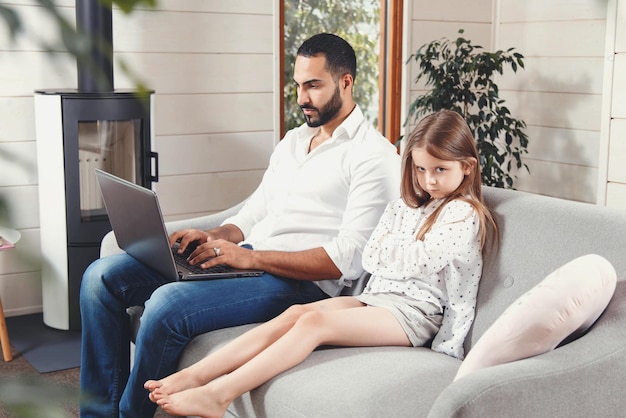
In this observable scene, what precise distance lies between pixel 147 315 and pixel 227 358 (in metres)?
0.34

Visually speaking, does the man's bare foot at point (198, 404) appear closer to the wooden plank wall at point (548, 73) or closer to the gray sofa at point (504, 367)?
the gray sofa at point (504, 367)

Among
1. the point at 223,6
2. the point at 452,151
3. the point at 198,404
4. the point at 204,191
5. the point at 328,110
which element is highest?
the point at 223,6

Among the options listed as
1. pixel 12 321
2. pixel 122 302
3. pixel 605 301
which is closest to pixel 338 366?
pixel 605 301

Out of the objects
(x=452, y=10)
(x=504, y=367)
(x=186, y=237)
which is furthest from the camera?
(x=452, y=10)

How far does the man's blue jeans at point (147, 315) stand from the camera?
2326 mm

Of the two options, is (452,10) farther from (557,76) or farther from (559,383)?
(559,383)

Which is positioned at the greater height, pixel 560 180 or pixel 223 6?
pixel 223 6

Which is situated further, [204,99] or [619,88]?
[204,99]

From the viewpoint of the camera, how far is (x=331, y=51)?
8.91ft

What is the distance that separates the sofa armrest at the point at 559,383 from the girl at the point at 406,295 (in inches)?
16.7

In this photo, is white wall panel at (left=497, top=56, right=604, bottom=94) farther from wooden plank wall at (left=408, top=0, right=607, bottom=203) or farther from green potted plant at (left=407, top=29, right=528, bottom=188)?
green potted plant at (left=407, top=29, right=528, bottom=188)

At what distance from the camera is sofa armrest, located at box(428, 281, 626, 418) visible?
165cm

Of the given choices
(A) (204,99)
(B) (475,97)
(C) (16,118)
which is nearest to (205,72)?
(A) (204,99)

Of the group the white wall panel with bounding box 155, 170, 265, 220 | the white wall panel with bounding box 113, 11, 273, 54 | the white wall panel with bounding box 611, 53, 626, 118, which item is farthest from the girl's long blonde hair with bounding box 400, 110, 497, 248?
the white wall panel with bounding box 155, 170, 265, 220
